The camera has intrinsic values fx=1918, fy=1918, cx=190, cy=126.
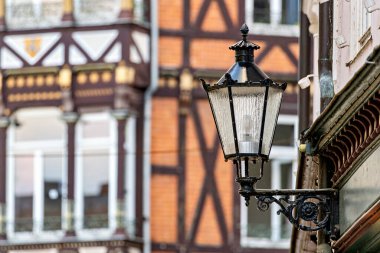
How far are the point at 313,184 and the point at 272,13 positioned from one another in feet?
48.9

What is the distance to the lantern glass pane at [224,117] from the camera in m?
11.6

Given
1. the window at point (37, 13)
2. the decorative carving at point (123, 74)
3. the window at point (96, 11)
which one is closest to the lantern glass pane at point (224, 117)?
the decorative carving at point (123, 74)

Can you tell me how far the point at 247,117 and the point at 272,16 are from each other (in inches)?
717

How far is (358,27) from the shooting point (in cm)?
1313

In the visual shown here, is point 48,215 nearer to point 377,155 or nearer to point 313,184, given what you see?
point 313,184

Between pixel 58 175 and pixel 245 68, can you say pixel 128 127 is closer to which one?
pixel 58 175

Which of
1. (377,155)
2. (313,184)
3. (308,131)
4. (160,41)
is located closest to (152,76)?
(160,41)

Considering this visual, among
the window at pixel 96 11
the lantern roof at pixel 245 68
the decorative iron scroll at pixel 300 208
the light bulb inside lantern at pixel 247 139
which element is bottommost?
the decorative iron scroll at pixel 300 208

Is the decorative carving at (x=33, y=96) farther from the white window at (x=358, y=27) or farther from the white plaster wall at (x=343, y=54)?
the white window at (x=358, y=27)

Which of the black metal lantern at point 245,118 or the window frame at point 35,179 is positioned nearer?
the black metal lantern at point 245,118

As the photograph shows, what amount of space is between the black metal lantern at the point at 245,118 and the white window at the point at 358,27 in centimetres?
114

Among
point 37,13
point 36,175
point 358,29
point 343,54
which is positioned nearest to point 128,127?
point 36,175

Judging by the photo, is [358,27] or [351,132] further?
[358,27]

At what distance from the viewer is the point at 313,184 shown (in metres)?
14.9
